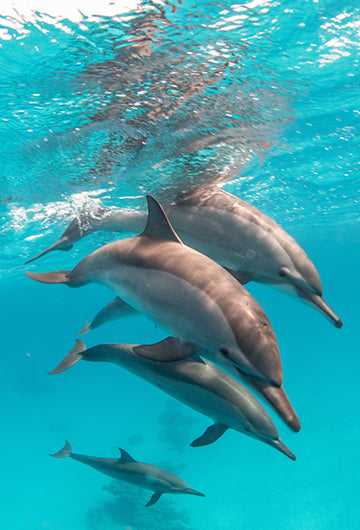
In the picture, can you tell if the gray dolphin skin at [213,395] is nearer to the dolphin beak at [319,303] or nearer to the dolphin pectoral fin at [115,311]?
the dolphin pectoral fin at [115,311]

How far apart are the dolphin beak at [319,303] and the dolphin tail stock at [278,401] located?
1.07 meters

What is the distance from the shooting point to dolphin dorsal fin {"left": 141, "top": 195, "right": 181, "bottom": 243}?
330cm

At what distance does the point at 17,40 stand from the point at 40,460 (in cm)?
3976

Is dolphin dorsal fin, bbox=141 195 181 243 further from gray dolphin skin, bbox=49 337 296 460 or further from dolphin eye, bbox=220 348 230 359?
gray dolphin skin, bbox=49 337 296 460

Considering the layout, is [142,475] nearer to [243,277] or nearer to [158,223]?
[243,277]

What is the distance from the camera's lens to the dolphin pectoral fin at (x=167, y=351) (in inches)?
103

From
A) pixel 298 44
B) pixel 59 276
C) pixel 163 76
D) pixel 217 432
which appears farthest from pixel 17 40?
pixel 217 432

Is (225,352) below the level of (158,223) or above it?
below

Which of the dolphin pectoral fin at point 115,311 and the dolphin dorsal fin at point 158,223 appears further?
the dolphin pectoral fin at point 115,311

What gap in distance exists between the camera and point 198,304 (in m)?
2.65

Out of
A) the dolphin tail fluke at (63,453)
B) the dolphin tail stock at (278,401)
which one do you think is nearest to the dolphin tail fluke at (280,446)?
Result: the dolphin tail stock at (278,401)

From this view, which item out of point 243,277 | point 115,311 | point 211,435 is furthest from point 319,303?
point 115,311

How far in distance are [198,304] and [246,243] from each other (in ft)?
4.76

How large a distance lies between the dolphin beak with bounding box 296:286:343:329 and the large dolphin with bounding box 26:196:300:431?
878 millimetres
